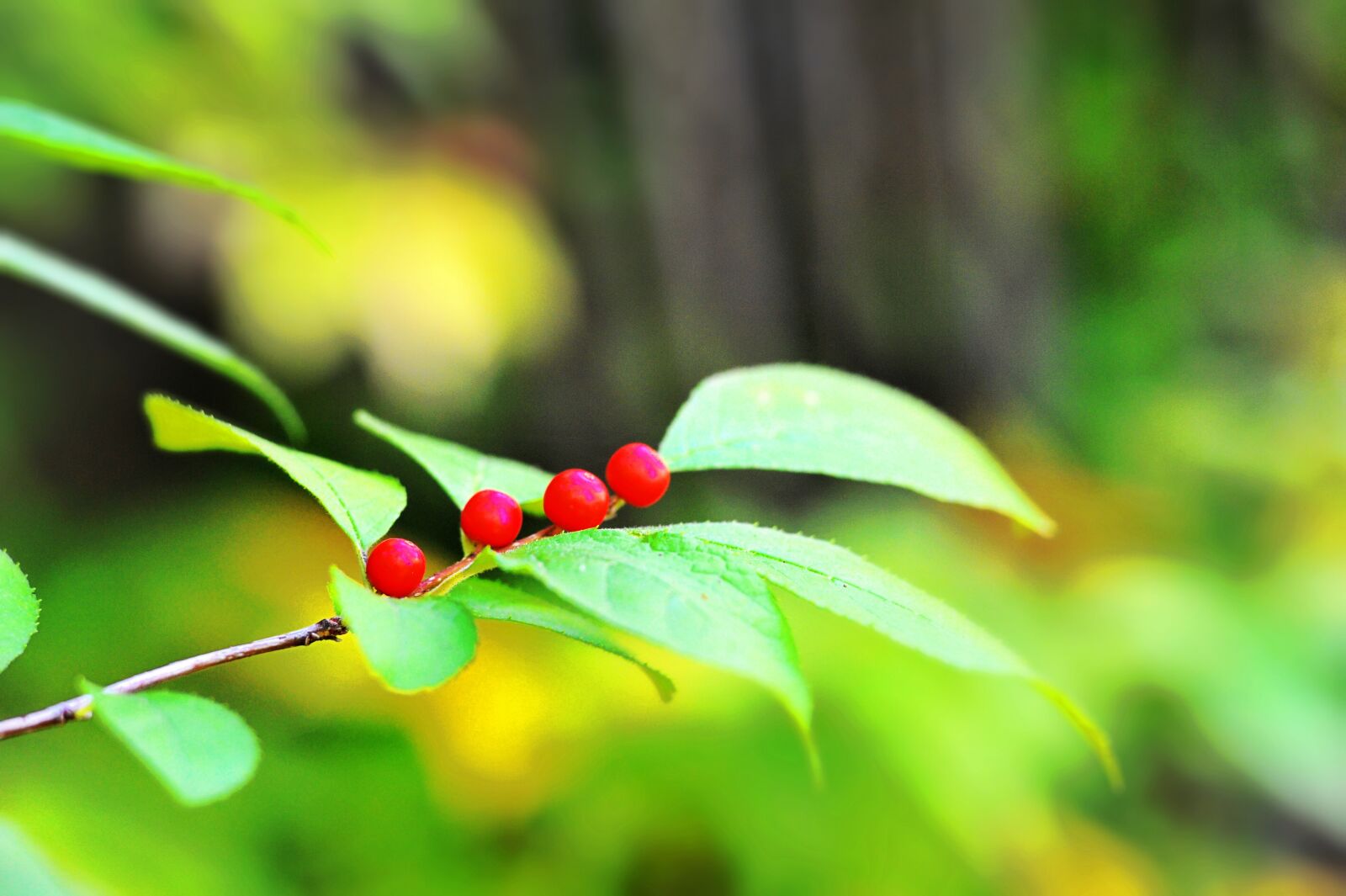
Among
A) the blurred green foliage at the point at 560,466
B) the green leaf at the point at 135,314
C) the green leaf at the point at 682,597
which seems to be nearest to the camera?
the green leaf at the point at 682,597

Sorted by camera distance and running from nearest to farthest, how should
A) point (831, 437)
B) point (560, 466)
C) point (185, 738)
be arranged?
point (185, 738) < point (831, 437) < point (560, 466)

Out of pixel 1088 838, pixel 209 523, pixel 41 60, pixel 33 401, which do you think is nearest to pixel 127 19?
pixel 41 60

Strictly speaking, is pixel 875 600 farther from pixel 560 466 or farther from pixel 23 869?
pixel 560 466

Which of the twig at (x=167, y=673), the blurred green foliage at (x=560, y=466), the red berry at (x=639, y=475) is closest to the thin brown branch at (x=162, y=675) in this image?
Result: the twig at (x=167, y=673)

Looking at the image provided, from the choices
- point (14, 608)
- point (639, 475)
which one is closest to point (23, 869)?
point (14, 608)

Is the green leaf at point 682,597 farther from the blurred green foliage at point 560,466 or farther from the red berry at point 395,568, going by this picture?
the blurred green foliage at point 560,466

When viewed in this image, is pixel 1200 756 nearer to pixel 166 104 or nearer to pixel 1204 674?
pixel 1204 674
